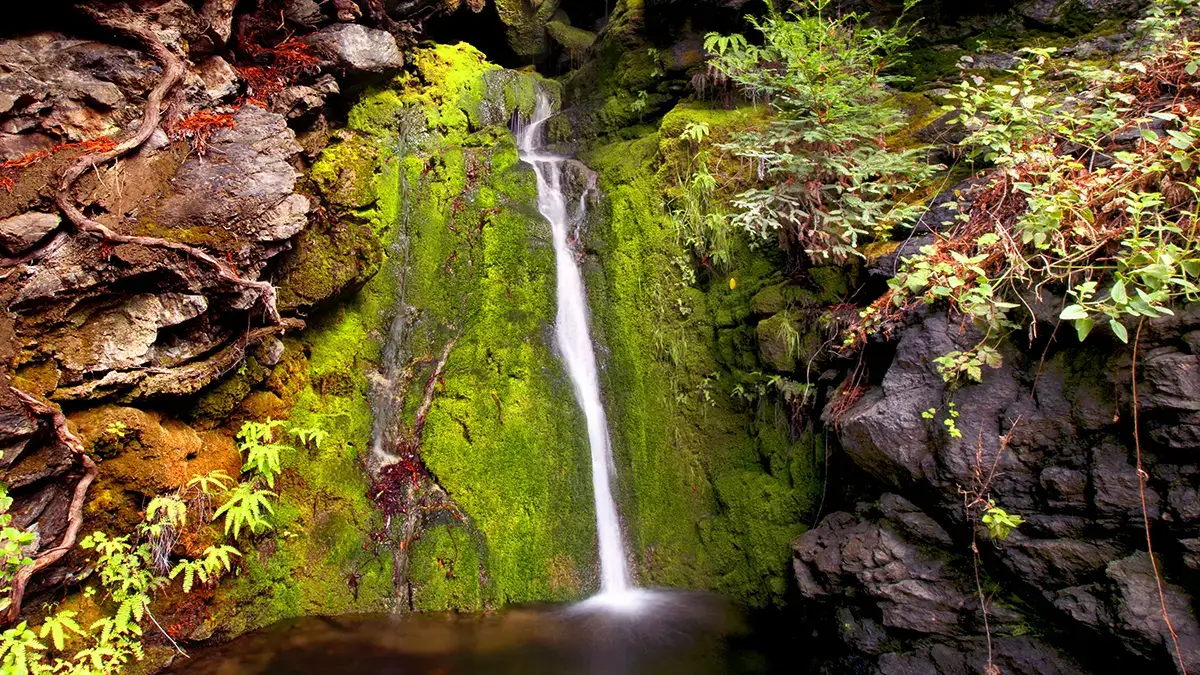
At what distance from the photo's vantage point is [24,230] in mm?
4203

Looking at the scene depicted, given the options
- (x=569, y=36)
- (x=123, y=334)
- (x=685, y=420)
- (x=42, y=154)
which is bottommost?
(x=685, y=420)

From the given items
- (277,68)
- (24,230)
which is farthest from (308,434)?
(277,68)

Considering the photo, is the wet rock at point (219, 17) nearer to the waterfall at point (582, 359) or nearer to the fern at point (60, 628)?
the waterfall at point (582, 359)

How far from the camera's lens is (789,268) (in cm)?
548

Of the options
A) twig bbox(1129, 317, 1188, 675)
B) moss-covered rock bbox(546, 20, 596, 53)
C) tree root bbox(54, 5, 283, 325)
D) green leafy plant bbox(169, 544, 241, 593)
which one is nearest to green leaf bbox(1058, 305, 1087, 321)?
twig bbox(1129, 317, 1188, 675)

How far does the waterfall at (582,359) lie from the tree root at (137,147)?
2.90 m

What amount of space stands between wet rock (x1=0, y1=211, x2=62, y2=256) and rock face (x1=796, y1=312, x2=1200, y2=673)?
20.4ft

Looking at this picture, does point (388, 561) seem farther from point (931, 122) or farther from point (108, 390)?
point (931, 122)

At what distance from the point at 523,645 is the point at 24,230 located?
4.92 meters

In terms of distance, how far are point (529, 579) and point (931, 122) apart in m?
5.80

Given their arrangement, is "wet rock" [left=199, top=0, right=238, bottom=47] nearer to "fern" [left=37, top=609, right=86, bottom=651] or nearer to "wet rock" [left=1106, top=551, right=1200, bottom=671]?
"fern" [left=37, top=609, right=86, bottom=651]

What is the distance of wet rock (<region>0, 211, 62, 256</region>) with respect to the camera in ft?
13.6

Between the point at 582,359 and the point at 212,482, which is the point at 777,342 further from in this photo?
the point at 212,482

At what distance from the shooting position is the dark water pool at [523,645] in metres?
4.36
